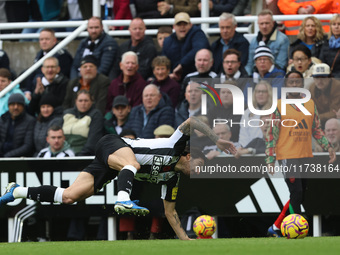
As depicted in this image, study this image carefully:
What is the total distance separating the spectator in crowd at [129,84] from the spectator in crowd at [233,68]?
1.55 meters

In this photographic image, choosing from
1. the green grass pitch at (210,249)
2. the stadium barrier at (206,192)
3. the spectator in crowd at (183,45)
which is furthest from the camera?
the spectator in crowd at (183,45)

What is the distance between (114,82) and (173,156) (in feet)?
12.3

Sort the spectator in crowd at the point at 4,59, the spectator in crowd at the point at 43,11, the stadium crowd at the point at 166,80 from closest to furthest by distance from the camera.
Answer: the stadium crowd at the point at 166,80
the spectator in crowd at the point at 4,59
the spectator in crowd at the point at 43,11

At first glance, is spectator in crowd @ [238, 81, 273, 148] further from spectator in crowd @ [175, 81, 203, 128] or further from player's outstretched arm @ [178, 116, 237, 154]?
player's outstretched arm @ [178, 116, 237, 154]

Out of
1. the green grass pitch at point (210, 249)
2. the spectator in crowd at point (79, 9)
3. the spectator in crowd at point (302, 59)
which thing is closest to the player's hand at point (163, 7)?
the spectator in crowd at point (79, 9)

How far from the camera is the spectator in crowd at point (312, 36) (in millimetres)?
13938

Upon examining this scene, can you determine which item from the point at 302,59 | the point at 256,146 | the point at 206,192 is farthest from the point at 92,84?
the point at 302,59

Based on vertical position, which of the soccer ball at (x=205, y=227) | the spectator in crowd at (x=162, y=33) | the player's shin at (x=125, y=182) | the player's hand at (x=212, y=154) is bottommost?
the soccer ball at (x=205, y=227)

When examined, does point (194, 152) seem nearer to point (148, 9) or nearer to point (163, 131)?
point (163, 131)

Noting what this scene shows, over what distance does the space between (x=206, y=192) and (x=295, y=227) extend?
2742 millimetres

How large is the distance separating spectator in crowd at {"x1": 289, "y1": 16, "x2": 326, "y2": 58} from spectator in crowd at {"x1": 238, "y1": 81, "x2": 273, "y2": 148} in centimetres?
109

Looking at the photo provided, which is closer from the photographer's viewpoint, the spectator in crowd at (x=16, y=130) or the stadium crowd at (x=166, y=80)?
the stadium crowd at (x=166, y=80)

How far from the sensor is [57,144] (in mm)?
13766

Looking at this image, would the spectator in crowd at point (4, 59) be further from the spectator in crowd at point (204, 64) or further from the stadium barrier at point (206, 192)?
the spectator in crowd at point (204, 64)
